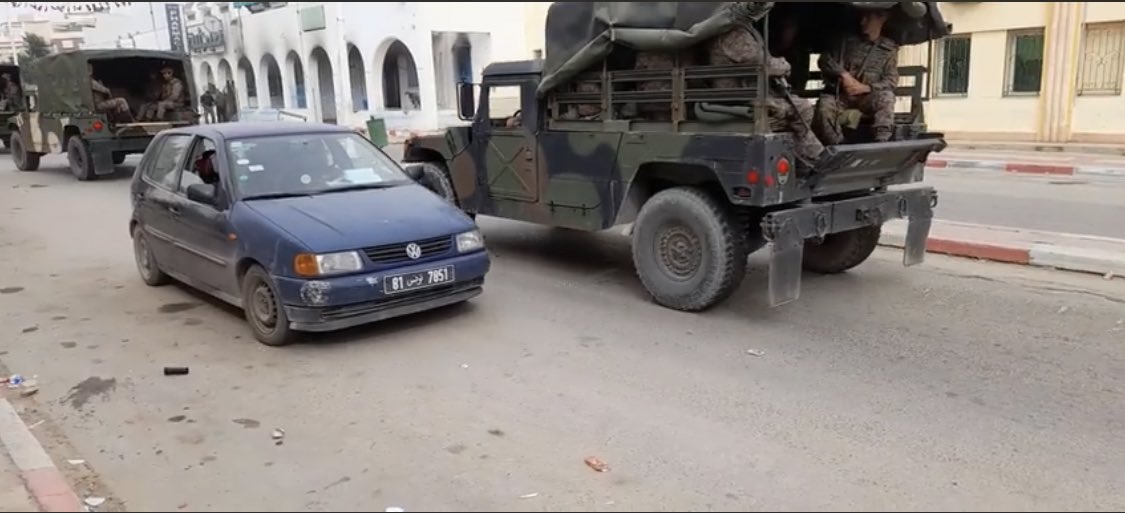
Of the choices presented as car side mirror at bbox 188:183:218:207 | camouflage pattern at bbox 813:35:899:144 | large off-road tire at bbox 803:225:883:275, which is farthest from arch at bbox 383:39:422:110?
camouflage pattern at bbox 813:35:899:144

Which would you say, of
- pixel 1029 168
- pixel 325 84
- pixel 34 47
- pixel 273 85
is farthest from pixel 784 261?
pixel 273 85

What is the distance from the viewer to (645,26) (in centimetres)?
655

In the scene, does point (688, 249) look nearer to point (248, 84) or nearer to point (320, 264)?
point (320, 264)

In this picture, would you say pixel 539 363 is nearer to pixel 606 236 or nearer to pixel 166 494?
pixel 166 494

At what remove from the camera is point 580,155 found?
7152 mm

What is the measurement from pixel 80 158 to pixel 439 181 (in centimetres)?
1115

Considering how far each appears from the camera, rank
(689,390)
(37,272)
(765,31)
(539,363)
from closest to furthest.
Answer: (689,390) → (539,363) → (765,31) → (37,272)

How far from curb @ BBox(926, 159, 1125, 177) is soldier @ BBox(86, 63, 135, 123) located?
47.1ft

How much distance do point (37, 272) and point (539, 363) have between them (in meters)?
5.88

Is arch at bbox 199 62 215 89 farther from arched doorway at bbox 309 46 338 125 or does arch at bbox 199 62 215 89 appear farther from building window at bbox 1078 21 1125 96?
building window at bbox 1078 21 1125 96

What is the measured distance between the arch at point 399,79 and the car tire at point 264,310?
2389 centimetres

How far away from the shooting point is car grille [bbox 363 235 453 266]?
5699 mm

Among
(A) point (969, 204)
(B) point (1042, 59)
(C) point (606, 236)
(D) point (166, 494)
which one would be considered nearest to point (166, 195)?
(D) point (166, 494)

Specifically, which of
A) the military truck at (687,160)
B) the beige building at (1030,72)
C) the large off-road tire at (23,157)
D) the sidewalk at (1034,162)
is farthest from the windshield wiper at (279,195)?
the large off-road tire at (23,157)
